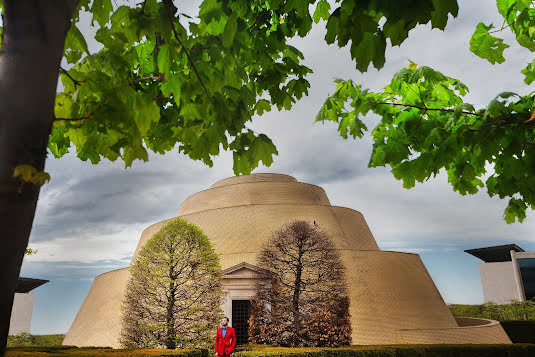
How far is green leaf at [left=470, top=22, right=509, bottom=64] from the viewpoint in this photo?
505 cm

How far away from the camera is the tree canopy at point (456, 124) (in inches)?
184

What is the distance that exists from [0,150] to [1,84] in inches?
12.0

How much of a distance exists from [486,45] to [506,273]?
5063 centimetres

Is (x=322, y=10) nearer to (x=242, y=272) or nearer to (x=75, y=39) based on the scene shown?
(x=75, y=39)

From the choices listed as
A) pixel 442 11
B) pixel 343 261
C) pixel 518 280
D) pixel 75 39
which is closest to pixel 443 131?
pixel 442 11

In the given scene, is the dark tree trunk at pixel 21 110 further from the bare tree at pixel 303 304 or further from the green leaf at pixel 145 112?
the bare tree at pixel 303 304

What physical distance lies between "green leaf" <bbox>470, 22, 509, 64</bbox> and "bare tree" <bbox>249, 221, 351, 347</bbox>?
12404mm

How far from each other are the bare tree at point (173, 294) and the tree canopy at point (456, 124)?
35.8 feet

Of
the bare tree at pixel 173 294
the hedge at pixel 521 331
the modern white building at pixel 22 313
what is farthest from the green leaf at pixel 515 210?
the modern white building at pixel 22 313

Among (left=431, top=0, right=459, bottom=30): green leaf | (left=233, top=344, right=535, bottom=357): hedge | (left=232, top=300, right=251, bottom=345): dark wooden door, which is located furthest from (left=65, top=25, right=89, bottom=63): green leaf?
(left=232, top=300, right=251, bottom=345): dark wooden door

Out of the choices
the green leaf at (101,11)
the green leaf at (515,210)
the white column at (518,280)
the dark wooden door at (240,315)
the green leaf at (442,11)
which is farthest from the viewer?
the white column at (518,280)

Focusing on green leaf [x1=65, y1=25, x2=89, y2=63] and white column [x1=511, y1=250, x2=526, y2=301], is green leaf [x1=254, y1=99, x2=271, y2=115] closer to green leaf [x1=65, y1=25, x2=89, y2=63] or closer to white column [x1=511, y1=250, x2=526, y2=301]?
green leaf [x1=65, y1=25, x2=89, y2=63]

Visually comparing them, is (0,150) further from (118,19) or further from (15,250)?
(118,19)

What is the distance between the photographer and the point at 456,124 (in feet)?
17.3
